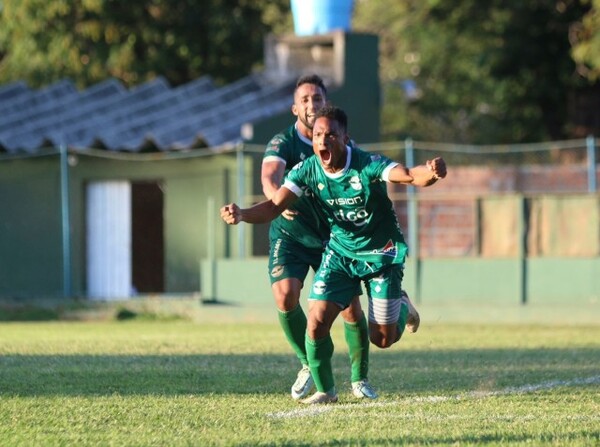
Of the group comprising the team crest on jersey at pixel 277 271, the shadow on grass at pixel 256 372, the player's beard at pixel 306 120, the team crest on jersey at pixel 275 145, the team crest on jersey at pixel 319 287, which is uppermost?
the player's beard at pixel 306 120

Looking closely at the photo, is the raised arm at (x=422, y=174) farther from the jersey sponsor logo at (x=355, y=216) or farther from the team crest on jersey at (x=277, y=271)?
the team crest on jersey at (x=277, y=271)

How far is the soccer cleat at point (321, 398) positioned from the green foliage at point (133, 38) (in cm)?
2357

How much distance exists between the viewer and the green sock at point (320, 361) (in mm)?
8258

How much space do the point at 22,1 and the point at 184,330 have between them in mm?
15899

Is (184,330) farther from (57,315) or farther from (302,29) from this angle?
(302,29)

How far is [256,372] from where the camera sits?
10.2 meters

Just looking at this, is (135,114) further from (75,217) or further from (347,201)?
(347,201)

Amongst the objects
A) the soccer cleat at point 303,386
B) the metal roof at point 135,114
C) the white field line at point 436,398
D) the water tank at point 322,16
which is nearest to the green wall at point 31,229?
the metal roof at point 135,114

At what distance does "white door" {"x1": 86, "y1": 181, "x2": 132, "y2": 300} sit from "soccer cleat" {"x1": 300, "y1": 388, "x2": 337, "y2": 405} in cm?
1486

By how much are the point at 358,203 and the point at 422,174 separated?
2.12ft

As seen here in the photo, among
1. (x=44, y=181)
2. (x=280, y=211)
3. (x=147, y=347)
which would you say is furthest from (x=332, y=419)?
(x=44, y=181)

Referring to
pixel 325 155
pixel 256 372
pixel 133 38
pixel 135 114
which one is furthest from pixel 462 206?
pixel 133 38

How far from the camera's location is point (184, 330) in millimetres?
17250

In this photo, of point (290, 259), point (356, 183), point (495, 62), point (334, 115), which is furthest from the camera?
point (495, 62)
